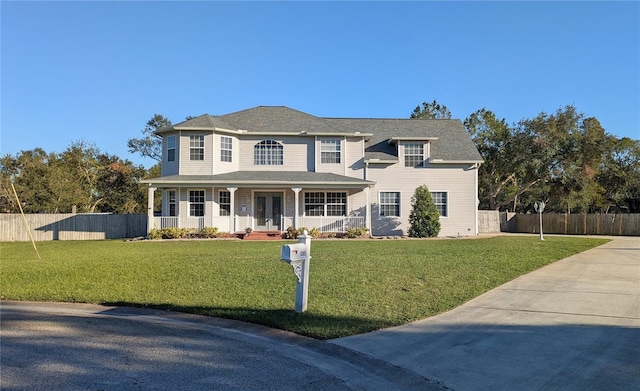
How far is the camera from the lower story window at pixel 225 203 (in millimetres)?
25609

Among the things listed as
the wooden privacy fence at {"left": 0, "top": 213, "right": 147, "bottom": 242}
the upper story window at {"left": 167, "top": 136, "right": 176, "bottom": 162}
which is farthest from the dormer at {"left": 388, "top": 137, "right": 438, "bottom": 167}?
the wooden privacy fence at {"left": 0, "top": 213, "right": 147, "bottom": 242}

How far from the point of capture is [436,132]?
29594 millimetres

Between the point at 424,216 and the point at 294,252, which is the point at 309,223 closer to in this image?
the point at 424,216

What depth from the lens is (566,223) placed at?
107 feet

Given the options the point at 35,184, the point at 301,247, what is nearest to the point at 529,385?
the point at 301,247

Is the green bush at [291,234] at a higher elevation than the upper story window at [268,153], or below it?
below

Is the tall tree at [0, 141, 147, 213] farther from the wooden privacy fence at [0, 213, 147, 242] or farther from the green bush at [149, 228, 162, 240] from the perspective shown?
the green bush at [149, 228, 162, 240]

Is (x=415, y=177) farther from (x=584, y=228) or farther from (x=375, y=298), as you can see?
(x=375, y=298)

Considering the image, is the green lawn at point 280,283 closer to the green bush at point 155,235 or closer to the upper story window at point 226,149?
the green bush at point 155,235

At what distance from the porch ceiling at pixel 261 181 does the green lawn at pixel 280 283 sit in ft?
29.5

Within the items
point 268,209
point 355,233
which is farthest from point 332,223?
point 268,209

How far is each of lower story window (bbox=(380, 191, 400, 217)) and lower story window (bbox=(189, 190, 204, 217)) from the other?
10.6m

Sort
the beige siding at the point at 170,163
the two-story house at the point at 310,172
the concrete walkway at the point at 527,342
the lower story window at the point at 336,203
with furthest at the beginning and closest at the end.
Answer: the lower story window at the point at 336,203
the beige siding at the point at 170,163
the two-story house at the point at 310,172
the concrete walkway at the point at 527,342

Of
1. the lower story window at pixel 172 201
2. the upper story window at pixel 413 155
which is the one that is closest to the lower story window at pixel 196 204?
the lower story window at pixel 172 201
